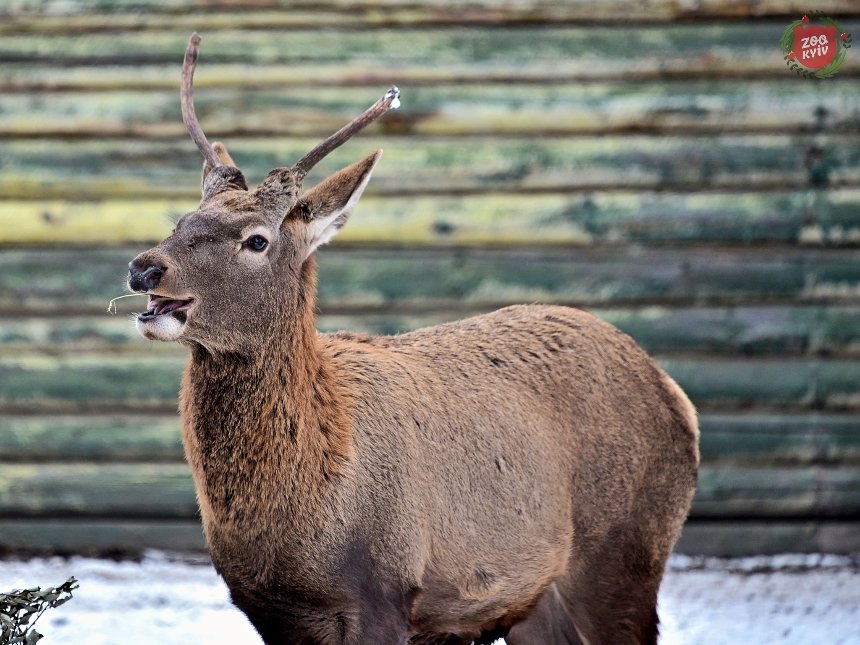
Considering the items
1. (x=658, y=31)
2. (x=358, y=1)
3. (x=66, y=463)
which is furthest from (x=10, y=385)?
(x=658, y=31)

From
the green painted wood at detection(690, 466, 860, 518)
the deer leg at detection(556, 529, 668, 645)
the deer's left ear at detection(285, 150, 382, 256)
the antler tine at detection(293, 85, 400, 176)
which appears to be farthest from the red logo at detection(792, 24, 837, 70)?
→ the deer's left ear at detection(285, 150, 382, 256)

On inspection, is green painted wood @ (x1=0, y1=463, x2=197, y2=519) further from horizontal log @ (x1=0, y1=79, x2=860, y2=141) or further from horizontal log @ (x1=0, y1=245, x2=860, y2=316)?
horizontal log @ (x1=0, y1=79, x2=860, y2=141)

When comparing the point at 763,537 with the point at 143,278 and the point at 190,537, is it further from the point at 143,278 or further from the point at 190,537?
the point at 143,278

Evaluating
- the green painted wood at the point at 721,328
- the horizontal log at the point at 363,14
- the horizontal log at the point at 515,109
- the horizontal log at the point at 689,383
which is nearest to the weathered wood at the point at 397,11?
the horizontal log at the point at 363,14

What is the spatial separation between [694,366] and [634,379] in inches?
80.0

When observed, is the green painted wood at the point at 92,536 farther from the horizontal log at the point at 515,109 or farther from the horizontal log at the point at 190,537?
the horizontal log at the point at 515,109

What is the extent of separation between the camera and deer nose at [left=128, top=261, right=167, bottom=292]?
3457mm

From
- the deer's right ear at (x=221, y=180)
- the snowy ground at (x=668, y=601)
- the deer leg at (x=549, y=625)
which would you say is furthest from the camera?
the snowy ground at (x=668, y=601)

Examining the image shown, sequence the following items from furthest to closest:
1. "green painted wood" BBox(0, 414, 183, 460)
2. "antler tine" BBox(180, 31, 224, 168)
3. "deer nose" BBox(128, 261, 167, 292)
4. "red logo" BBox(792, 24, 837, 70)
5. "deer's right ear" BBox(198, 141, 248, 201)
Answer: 1. "green painted wood" BBox(0, 414, 183, 460)
2. "red logo" BBox(792, 24, 837, 70)
3. "antler tine" BBox(180, 31, 224, 168)
4. "deer's right ear" BBox(198, 141, 248, 201)
5. "deer nose" BBox(128, 261, 167, 292)

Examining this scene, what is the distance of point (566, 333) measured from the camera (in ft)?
14.7

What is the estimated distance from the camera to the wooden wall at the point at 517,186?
635cm

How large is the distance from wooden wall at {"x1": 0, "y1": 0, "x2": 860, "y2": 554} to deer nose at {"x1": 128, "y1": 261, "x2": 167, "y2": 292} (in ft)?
9.51

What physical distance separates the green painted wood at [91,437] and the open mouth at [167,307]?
2.94m

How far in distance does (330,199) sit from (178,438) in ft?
9.51
